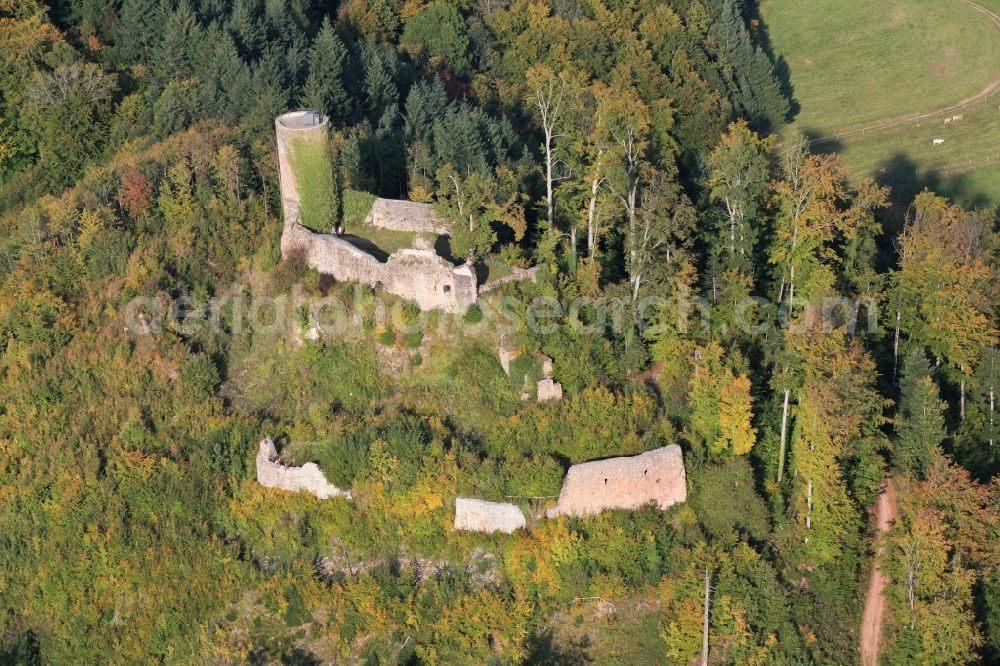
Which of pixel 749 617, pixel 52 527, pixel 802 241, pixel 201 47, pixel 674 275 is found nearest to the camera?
pixel 749 617

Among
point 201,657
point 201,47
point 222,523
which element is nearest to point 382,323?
point 222,523

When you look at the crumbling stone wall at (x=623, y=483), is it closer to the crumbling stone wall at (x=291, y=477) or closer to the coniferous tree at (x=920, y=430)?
the crumbling stone wall at (x=291, y=477)

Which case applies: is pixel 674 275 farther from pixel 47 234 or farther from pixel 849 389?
pixel 47 234

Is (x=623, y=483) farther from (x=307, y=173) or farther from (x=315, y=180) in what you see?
(x=307, y=173)

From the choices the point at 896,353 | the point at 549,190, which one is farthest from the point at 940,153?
the point at 549,190

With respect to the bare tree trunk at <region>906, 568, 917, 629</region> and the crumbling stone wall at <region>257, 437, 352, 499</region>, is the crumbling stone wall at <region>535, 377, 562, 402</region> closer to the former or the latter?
the crumbling stone wall at <region>257, 437, 352, 499</region>

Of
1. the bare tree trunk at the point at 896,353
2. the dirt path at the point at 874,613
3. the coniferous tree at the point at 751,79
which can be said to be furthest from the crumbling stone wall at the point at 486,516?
the coniferous tree at the point at 751,79
